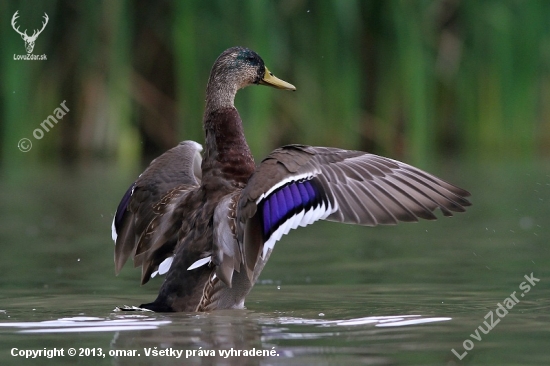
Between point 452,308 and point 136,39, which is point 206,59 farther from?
point 452,308

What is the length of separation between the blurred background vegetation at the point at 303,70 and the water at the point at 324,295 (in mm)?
1848

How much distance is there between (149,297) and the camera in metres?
5.82

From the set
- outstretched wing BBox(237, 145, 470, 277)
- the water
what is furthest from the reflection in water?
outstretched wing BBox(237, 145, 470, 277)

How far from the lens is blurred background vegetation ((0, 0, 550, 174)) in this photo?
36.8 ft

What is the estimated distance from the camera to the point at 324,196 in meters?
5.01

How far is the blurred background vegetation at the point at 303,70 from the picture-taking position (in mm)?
11227

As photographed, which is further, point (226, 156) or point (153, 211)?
point (153, 211)

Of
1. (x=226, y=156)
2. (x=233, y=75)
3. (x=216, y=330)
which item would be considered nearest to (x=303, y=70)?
(x=233, y=75)

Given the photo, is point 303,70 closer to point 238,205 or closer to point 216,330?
point 238,205

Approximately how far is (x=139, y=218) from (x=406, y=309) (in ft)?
5.51

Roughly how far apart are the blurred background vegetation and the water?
1848 millimetres

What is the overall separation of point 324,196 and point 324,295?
2.41ft

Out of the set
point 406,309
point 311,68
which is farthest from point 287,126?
point 406,309

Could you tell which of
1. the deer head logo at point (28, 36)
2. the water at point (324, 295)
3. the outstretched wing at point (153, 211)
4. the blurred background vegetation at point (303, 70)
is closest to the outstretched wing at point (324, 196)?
the water at point (324, 295)
